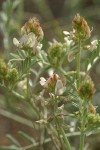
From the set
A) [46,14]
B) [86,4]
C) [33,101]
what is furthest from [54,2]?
[33,101]

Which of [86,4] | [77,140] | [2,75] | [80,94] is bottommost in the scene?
[80,94]

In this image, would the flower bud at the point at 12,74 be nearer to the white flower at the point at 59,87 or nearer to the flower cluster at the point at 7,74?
the flower cluster at the point at 7,74

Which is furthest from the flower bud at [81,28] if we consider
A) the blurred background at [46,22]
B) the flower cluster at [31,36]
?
the blurred background at [46,22]

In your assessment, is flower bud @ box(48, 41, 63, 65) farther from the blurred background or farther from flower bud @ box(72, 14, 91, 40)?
the blurred background

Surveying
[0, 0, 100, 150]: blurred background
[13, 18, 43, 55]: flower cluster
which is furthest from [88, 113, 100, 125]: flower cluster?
[0, 0, 100, 150]: blurred background

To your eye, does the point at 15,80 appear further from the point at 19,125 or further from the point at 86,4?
the point at 86,4

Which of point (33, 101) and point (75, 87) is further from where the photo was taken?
point (33, 101)
